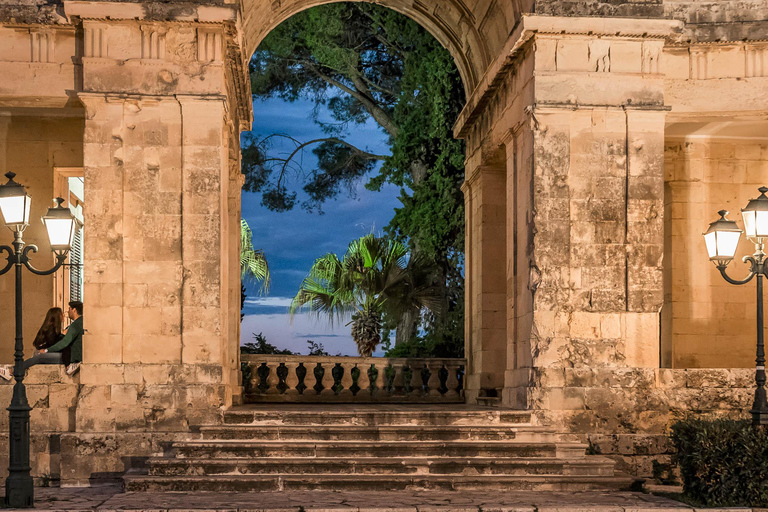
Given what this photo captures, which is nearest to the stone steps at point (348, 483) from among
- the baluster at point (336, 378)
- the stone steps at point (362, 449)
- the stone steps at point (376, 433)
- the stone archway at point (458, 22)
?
the stone steps at point (362, 449)

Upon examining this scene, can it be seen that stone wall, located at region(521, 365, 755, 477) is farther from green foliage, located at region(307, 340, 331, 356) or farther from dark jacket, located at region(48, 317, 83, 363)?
green foliage, located at region(307, 340, 331, 356)

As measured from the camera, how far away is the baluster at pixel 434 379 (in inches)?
674

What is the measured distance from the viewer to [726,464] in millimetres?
9703

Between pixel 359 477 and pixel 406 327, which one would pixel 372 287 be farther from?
pixel 359 477

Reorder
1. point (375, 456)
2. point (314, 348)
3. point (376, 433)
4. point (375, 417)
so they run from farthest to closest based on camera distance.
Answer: point (314, 348) → point (375, 417) → point (376, 433) → point (375, 456)

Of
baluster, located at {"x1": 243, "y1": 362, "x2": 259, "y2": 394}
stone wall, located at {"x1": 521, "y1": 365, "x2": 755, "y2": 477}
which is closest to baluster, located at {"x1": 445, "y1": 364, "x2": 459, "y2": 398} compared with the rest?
baluster, located at {"x1": 243, "y1": 362, "x2": 259, "y2": 394}

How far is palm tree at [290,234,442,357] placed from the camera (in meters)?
22.4

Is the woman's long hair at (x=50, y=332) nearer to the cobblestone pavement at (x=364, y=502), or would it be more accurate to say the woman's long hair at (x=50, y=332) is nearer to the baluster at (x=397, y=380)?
the cobblestone pavement at (x=364, y=502)

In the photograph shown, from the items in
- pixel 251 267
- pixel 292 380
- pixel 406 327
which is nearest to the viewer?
pixel 292 380

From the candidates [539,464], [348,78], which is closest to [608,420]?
[539,464]

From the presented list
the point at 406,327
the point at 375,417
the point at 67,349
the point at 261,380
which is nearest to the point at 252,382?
the point at 261,380

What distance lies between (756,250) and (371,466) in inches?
199

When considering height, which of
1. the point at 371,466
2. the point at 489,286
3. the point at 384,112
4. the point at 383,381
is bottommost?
the point at 371,466

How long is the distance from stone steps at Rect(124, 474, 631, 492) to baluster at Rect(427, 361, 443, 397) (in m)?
6.61
